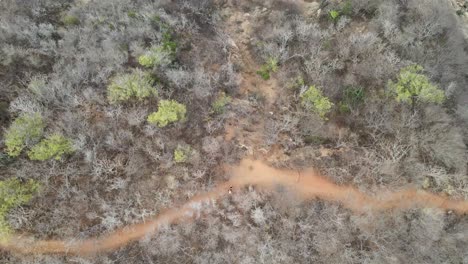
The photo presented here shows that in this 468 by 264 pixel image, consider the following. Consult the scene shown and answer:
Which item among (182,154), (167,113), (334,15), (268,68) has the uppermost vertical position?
(334,15)

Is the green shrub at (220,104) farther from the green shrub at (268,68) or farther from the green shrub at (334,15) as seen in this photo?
the green shrub at (334,15)

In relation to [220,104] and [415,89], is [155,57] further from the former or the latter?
[415,89]

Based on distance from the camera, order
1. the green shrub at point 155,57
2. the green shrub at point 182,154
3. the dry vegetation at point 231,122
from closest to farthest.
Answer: the dry vegetation at point 231,122 → the green shrub at point 182,154 → the green shrub at point 155,57

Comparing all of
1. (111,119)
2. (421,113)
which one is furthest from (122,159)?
(421,113)

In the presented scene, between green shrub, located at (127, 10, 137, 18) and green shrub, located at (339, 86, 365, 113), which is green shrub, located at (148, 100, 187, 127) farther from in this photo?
green shrub, located at (339, 86, 365, 113)

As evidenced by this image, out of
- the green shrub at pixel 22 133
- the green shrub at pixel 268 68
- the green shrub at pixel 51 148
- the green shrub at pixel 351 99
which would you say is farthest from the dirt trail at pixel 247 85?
the green shrub at pixel 22 133

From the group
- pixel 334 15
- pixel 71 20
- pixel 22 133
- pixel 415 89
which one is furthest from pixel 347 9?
pixel 22 133

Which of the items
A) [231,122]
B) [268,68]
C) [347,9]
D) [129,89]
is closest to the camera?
[129,89]

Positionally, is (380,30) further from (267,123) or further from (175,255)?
(175,255)
